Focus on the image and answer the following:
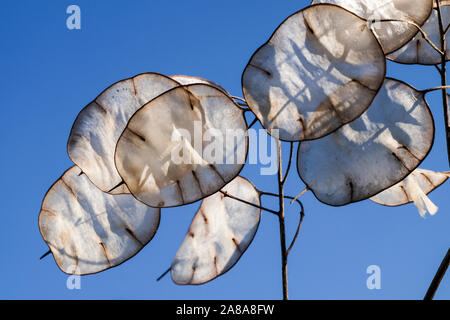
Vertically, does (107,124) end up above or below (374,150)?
above

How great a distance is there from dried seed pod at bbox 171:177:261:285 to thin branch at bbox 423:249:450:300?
41cm

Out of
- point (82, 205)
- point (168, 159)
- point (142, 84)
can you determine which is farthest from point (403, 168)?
point (82, 205)

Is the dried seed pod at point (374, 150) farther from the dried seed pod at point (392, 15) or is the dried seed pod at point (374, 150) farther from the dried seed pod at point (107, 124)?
the dried seed pod at point (107, 124)

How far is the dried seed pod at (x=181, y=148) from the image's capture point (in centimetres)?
95

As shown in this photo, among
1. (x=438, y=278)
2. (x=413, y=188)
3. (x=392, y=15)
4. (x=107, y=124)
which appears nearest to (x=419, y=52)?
(x=392, y=15)

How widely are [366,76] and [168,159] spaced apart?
1.16ft

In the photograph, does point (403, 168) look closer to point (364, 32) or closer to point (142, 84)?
point (364, 32)

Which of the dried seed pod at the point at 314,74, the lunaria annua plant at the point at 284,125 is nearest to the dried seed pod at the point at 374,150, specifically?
the lunaria annua plant at the point at 284,125

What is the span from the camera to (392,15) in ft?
3.60

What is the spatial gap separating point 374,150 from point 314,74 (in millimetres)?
173

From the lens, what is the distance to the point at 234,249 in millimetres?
1234

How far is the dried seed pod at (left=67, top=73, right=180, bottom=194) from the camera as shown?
3.50ft

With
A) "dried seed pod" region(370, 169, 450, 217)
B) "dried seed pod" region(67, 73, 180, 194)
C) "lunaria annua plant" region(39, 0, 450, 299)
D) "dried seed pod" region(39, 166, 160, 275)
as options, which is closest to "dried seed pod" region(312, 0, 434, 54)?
→ "lunaria annua plant" region(39, 0, 450, 299)

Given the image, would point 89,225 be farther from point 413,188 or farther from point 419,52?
point 419,52
